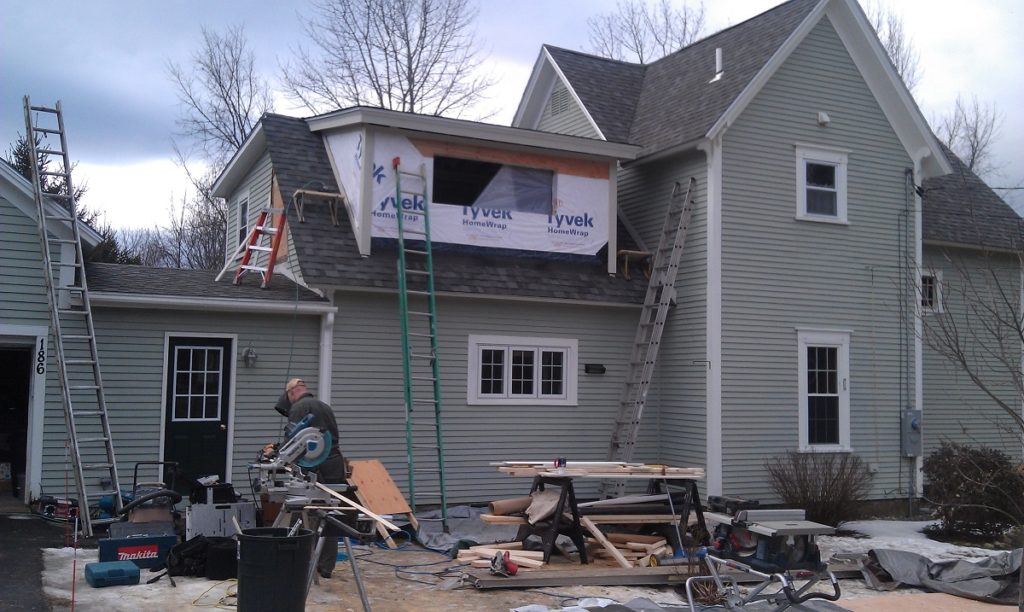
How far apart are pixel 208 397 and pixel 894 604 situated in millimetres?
7907

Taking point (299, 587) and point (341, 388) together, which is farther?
point (341, 388)

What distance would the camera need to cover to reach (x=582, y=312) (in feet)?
46.0

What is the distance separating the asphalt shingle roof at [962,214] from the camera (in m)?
16.4

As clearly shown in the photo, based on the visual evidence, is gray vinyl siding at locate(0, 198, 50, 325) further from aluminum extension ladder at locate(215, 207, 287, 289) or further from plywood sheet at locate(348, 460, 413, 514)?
plywood sheet at locate(348, 460, 413, 514)

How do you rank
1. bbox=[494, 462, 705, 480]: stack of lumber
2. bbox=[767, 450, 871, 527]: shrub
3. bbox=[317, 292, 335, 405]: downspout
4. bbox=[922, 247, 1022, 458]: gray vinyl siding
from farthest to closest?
bbox=[922, 247, 1022, 458]: gray vinyl siding, bbox=[767, 450, 871, 527]: shrub, bbox=[317, 292, 335, 405]: downspout, bbox=[494, 462, 705, 480]: stack of lumber

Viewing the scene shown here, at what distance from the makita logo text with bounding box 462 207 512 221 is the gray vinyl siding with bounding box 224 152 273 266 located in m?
2.98

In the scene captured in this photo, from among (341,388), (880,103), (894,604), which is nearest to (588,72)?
(880,103)

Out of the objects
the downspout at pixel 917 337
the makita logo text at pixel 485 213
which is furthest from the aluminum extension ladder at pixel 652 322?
the downspout at pixel 917 337

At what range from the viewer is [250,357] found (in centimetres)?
1173

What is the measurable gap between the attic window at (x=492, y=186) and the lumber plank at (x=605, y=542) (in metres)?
5.12

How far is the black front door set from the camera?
11469 mm

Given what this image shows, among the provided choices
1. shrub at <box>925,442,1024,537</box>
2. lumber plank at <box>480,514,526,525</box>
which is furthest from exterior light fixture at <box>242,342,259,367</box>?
shrub at <box>925,442,1024,537</box>

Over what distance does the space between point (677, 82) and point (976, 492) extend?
815cm

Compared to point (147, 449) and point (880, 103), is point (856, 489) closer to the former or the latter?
point (880, 103)
